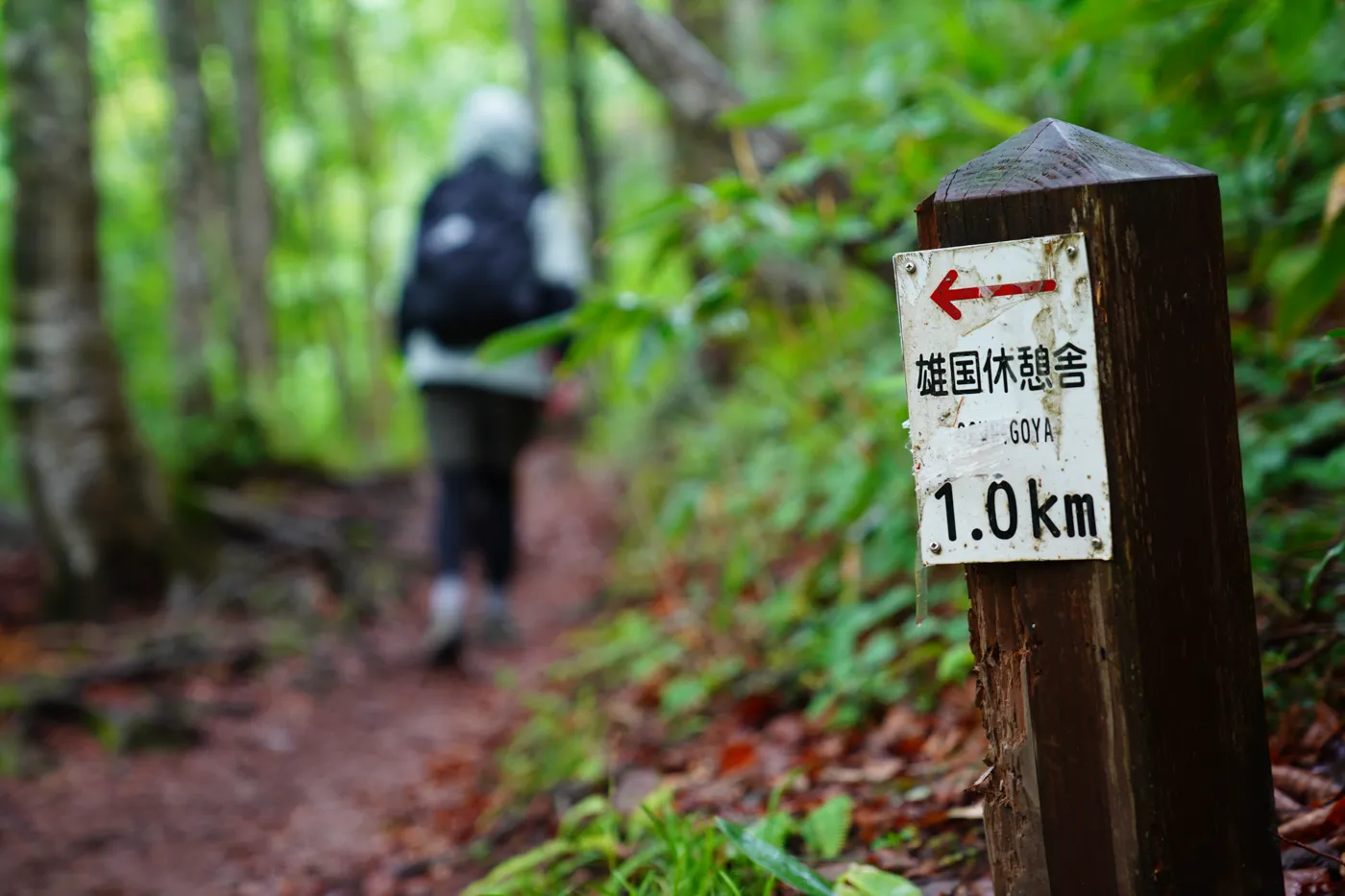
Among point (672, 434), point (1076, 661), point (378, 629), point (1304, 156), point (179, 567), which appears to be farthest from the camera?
point (672, 434)

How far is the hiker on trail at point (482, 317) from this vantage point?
5012 millimetres

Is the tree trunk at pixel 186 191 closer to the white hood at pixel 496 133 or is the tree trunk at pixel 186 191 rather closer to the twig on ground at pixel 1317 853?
the white hood at pixel 496 133

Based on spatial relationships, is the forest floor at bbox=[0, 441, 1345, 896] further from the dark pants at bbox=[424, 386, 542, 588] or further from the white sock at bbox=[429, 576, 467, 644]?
the dark pants at bbox=[424, 386, 542, 588]

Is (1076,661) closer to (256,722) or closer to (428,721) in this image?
(428,721)

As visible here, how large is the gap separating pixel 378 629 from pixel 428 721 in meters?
1.58

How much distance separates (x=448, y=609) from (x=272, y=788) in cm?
132

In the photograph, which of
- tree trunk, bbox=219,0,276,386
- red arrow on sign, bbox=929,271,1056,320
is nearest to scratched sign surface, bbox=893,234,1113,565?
red arrow on sign, bbox=929,271,1056,320

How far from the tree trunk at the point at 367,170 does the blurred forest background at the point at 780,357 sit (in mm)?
4699

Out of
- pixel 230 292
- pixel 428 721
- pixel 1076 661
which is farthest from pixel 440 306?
pixel 230 292

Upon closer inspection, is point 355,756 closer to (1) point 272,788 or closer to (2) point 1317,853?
(1) point 272,788

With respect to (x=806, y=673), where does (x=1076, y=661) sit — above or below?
above

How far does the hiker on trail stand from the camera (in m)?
5.01

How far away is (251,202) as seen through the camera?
39.4 feet

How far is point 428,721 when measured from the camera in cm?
459
